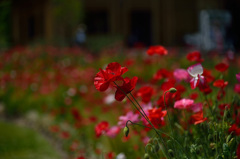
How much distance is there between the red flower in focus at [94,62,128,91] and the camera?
1221 millimetres

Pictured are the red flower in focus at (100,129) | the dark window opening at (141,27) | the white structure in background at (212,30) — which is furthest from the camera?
the dark window opening at (141,27)

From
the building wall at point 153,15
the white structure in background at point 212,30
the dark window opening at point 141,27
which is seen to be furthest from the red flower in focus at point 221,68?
the dark window opening at point 141,27

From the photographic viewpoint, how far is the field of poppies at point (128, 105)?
1399 millimetres

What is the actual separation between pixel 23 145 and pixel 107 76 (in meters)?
3.38

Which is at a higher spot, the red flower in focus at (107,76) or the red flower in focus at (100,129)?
the red flower in focus at (107,76)

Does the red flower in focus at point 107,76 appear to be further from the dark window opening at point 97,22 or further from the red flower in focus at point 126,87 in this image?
the dark window opening at point 97,22

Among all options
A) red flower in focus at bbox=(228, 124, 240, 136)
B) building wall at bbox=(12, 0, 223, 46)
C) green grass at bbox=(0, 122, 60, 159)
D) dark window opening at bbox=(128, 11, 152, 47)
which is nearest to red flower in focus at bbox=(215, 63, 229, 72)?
red flower in focus at bbox=(228, 124, 240, 136)

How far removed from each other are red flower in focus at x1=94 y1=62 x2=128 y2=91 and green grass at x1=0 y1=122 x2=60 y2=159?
110 inches

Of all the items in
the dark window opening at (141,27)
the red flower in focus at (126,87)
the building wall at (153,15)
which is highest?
the red flower in focus at (126,87)

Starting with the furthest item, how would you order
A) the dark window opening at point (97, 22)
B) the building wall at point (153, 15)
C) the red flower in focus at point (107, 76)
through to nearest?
the dark window opening at point (97, 22)
the building wall at point (153, 15)
the red flower in focus at point (107, 76)

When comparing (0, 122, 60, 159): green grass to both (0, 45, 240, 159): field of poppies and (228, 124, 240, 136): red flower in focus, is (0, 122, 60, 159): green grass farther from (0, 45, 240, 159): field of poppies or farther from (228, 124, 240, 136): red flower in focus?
(228, 124, 240, 136): red flower in focus

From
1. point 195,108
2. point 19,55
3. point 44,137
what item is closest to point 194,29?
point 19,55

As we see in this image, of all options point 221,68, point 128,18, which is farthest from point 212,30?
point 221,68

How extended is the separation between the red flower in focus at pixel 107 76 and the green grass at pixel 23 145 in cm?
279
